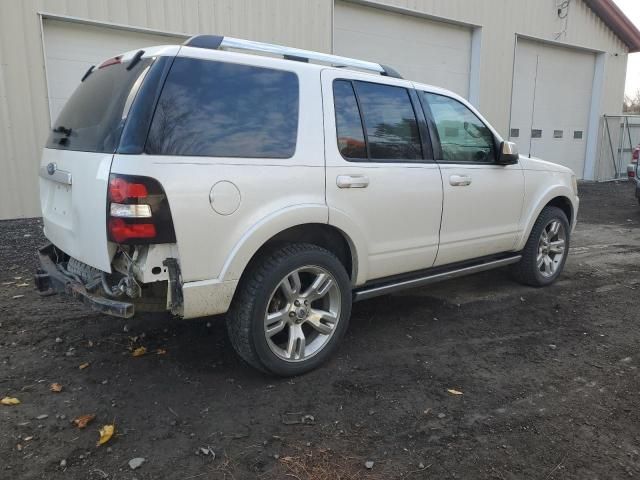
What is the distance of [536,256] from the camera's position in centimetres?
523

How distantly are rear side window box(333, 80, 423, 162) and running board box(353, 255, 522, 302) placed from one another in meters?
0.94

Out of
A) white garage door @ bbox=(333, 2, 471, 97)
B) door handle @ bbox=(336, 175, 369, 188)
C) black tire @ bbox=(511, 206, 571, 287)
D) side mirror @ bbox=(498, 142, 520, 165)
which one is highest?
white garage door @ bbox=(333, 2, 471, 97)

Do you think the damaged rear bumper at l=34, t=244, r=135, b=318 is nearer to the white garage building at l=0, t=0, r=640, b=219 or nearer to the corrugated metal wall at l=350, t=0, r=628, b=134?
the white garage building at l=0, t=0, r=640, b=219

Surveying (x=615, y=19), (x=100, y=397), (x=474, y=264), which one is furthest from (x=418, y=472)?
(x=615, y=19)

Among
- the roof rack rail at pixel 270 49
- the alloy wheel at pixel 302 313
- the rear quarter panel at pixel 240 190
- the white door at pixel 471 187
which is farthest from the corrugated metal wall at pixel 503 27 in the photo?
the alloy wheel at pixel 302 313

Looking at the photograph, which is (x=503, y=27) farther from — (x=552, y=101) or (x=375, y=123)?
(x=375, y=123)

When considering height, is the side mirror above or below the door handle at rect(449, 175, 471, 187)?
above

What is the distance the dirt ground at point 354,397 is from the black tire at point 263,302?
0.58ft

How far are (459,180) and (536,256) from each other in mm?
1587

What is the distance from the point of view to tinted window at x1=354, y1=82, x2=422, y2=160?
3732mm

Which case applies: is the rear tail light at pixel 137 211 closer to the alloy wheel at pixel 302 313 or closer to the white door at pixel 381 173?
the alloy wheel at pixel 302 313

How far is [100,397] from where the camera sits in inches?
123

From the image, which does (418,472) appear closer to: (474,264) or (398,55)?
(474,264)

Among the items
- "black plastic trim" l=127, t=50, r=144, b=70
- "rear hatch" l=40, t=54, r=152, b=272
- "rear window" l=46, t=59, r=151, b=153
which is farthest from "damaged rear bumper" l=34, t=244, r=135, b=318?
"black plastic trim" l=127, t=50, r=144, b=70
